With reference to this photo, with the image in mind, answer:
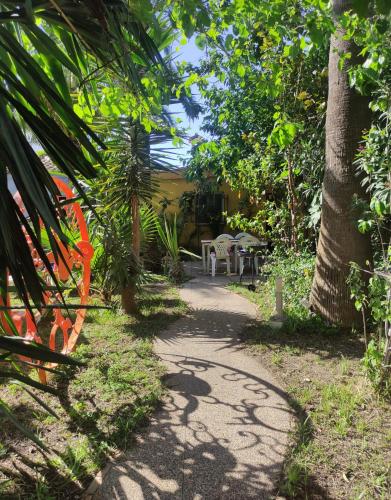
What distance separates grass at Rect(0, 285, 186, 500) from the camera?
2366mm

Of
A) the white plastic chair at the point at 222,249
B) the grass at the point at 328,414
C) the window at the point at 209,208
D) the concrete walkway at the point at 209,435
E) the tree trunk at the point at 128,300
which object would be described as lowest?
the concrete walkway at the point at 209,435

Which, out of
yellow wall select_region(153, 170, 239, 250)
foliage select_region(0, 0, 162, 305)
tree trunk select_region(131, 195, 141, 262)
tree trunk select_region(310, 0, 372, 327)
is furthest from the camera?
yellow wall select_region(153, 170, 239, 250)

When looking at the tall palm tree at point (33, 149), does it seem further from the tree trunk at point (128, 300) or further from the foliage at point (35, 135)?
the tree trunk at point (128, 300)

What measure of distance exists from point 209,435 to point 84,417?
1.02m

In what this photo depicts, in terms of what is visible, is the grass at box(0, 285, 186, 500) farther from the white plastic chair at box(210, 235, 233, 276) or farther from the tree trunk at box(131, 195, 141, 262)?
the white plastic chair at box(210, 235, 233, 276)

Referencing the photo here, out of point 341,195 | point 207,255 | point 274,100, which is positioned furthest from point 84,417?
point 207,255

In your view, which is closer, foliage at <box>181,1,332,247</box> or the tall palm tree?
the tall palm tree

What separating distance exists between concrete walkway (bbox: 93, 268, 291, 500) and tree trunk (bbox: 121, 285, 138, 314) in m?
1.37

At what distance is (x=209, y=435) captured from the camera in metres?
2.87

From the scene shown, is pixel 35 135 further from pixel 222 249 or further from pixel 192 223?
pixel 192 223

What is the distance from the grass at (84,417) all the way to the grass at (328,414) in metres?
1.21

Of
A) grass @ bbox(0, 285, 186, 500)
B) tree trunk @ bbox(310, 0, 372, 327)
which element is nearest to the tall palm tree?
grass @ bbox(0, 285, 186, 500)

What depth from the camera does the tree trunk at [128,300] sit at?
20.2ft

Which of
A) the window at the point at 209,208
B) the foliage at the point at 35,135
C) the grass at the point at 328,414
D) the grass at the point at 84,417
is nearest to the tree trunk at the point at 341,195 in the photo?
the grass at the point at 328,414
